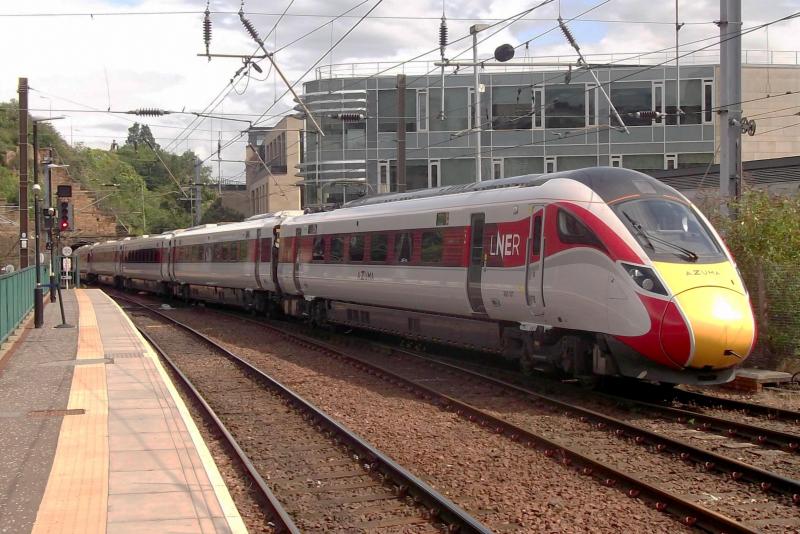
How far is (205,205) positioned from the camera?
102 m

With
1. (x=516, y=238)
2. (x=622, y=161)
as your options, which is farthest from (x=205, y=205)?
(x=516, y=238)

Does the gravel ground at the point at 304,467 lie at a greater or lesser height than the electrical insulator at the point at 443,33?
lesser

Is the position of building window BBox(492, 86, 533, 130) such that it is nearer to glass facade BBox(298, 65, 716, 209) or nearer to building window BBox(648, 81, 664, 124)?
glass facade BBox(298, 65, 716, 209)

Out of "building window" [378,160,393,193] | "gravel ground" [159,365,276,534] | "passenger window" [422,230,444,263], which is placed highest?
"building window" [378,160,393,193]

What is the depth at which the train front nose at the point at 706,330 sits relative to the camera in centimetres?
1016

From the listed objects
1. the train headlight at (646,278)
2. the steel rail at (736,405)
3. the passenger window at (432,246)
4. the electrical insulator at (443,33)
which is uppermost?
the electrical insulator at (443,33)

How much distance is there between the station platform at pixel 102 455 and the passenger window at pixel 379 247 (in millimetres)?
4596

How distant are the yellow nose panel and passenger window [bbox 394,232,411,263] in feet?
21.7

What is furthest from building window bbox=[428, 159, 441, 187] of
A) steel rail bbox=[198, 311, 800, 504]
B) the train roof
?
steel rail bbox=[198, 311, 800, 504]

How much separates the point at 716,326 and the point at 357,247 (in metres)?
9.35

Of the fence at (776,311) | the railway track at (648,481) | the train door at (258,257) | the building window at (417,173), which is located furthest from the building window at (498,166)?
the railway track at (648,481)

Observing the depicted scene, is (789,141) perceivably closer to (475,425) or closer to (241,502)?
(475,425)

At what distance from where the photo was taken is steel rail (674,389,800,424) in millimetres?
10203

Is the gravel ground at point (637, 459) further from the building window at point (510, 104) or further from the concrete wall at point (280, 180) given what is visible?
the concrete wall at point (280, 180)
